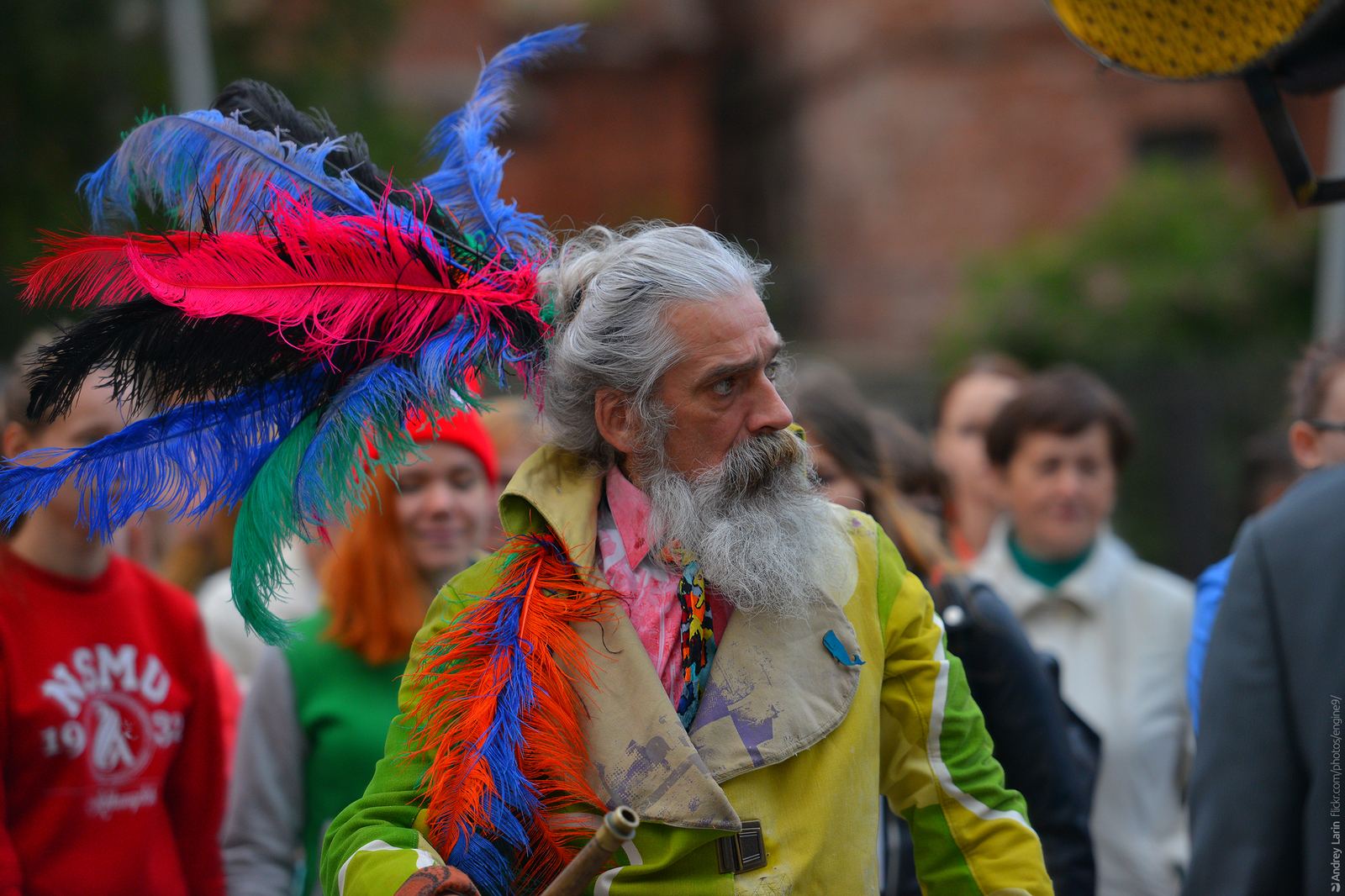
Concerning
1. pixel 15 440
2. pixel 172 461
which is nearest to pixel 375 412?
pixel 172 461

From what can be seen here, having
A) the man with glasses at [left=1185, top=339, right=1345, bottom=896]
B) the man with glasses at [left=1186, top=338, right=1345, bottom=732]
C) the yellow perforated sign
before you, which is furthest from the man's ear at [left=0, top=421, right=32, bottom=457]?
the man with glasses at [left=1186, top=338, right=1345, bottom=732]

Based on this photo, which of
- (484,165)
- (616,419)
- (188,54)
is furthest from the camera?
(188,54)

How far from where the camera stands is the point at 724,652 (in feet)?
6.57

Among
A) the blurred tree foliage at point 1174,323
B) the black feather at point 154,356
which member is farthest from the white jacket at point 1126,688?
the blurred tree foliage at point 1174,323

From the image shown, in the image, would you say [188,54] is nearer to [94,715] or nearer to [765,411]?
[94,715]

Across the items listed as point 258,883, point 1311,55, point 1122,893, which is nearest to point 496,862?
point 258,883

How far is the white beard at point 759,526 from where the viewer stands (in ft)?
6.56

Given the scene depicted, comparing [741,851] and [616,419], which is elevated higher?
[616,419]

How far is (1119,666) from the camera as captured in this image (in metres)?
3.59

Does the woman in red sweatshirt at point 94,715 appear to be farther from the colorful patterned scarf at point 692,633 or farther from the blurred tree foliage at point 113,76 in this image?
the blurred tree foliage at point 113,76

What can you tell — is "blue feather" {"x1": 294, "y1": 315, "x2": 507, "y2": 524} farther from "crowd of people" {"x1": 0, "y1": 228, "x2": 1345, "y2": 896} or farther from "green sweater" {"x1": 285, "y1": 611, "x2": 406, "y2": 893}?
"green sweater" {"x1": 285, "y1": 611, "x2": 406, "y2": 893}

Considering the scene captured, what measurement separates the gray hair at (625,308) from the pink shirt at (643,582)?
121mm

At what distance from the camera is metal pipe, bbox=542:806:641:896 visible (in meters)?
1.65

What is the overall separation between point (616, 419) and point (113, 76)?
9866 mm
